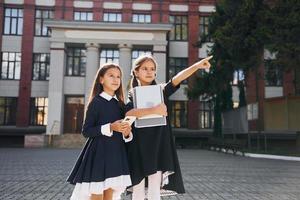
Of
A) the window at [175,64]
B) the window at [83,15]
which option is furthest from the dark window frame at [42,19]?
the window at [175,64]

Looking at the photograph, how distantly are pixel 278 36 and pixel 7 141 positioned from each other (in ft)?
82.9

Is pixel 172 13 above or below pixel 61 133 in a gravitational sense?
above

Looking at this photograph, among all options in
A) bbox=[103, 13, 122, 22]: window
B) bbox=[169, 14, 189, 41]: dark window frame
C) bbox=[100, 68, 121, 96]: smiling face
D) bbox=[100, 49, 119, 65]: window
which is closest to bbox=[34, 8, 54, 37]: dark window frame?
bbox=[103, 13, 122, 22]: window

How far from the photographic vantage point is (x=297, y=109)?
19156 mm

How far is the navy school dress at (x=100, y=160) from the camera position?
359 centimetres

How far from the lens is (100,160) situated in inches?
142

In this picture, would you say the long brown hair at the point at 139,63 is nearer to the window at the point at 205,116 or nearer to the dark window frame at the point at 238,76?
the dark window frame at the point at 238,76

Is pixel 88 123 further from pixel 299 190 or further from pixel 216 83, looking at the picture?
pixel 216 83

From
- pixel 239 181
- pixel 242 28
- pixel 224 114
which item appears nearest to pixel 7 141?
pixel 224 114

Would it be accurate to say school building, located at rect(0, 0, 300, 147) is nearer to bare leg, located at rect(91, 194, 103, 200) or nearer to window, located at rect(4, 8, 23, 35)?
window, located at rect(4, 8, 23, 35)

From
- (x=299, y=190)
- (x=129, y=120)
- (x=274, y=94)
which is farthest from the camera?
(x=274, y=94)

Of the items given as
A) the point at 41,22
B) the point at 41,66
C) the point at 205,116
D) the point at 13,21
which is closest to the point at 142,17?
the point at 41,22

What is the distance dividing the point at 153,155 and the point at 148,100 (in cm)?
55

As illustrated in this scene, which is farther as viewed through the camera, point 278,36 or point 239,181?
point 278,36
